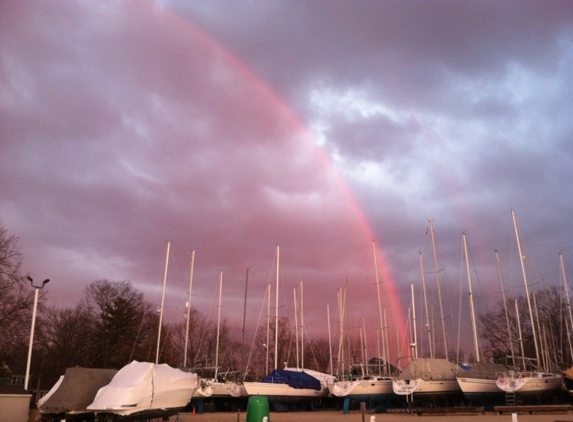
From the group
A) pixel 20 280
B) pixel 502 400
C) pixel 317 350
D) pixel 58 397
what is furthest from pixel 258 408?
pixel 317 350

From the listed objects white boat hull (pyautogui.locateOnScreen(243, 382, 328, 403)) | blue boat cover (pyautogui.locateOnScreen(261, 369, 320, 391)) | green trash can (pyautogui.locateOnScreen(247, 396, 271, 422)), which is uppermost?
blue boat cover (pyautogui.locateOnScreen(261, 369, 320, 391))

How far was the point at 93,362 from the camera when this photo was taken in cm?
7800

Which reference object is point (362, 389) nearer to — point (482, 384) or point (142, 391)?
point (482, 384)

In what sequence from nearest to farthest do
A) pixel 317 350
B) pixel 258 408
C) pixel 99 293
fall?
pixel 258 408
pixel 99 293
pixel 317 350

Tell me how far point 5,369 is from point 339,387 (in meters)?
46.9

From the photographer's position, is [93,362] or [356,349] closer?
[93,362]

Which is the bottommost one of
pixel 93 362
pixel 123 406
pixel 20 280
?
pixel 123 406

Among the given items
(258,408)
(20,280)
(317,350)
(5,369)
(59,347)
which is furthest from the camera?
(317,350)

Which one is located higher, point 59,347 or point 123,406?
point 59,347

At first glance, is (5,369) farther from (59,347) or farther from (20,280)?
(20,280)

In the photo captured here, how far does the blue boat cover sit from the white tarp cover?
23211mm

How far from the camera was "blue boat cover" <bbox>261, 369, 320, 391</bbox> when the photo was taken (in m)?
49.3

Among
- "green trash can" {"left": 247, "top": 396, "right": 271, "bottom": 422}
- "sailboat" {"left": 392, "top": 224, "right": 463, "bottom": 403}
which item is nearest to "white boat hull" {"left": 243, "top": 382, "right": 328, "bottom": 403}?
"sailboat" {"left": 392, "top": 224, "right": 463, "bottom": 403}

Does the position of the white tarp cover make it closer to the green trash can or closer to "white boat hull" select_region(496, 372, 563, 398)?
the green trash can
